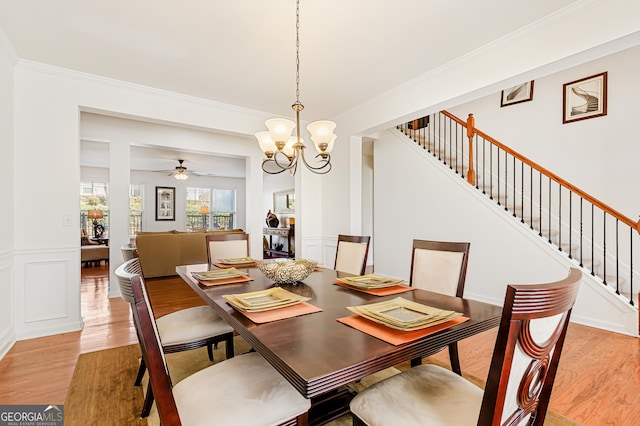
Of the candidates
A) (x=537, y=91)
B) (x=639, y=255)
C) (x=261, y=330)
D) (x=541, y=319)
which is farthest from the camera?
(x=537, y=91)

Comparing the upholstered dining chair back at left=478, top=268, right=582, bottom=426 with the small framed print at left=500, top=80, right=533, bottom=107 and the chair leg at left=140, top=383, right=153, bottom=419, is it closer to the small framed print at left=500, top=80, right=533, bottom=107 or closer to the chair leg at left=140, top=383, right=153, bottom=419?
the chair leg at left=140, top=383, right=153, bottom=419

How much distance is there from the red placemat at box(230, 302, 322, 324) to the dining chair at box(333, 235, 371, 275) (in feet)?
3.73

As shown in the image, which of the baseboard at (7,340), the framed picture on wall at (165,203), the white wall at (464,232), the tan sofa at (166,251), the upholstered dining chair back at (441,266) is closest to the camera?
the upholstered dining chair back at (441,266)

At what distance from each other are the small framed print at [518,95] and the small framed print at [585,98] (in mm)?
414

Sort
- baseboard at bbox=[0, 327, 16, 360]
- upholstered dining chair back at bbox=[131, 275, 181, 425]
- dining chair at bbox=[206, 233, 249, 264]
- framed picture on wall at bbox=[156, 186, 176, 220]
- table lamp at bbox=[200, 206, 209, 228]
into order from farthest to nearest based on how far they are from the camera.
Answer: table lamp at bbox=[200, 206, 209, 228]
framed picture on wall at bbox=[156, 186, 176, 220]
dining chair at bbox=[206, 233, 249, 264]
baseboard at bbox=[0, 327, 16, 360]
upholstered dining chair back at bbox=[131, 275, 181, 425]

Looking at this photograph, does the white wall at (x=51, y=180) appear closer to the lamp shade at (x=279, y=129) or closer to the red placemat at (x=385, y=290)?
the lamp shade at (x=279, y=129)

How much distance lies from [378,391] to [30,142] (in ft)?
12.2

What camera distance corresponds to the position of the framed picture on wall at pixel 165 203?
9375 millimetres

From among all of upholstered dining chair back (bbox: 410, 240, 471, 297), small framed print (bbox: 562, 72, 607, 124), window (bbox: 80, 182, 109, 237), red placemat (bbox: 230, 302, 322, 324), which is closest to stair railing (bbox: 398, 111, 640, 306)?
small framed print (bbox: 562, 72, 607, 124)

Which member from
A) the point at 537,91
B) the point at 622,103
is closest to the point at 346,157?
the point at 537,91

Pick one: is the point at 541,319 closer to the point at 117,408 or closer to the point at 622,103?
the point at 117,408

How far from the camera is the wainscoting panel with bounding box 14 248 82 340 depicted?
281 cm

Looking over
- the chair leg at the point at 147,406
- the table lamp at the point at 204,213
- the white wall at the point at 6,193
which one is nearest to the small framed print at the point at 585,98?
the chair leg at the point at 147,406

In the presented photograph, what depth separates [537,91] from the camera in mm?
4316
